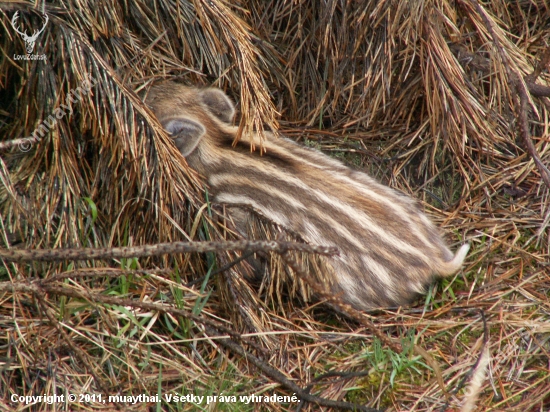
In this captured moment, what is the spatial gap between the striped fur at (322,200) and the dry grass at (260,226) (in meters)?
0.15

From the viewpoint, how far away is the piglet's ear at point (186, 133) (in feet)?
12.5

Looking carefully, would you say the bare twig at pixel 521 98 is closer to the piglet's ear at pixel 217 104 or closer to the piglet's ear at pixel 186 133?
the piglet's ear at pixel 217 104

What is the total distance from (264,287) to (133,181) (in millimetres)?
890

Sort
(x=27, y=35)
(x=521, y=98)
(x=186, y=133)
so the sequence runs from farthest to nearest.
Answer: (x=186, y=133)
(x=521, y=98)
(x=27, y=35)

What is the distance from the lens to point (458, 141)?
4.02m

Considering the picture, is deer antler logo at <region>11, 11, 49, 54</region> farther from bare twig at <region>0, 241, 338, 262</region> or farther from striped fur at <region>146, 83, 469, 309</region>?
bare twig at <region>0, 241, 338, 262</region>

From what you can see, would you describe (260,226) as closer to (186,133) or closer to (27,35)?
(186,133)

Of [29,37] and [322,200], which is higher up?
[29,37]

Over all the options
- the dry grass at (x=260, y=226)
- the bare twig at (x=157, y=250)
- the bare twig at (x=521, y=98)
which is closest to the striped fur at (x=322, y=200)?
the dry grass at (x=260, y=226)

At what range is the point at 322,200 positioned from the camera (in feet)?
11.6

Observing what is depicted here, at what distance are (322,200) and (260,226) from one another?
376mm

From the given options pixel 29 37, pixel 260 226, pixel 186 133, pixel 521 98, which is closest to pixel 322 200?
pixel 260 226

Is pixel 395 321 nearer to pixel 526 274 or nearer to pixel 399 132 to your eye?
pixel 526 274

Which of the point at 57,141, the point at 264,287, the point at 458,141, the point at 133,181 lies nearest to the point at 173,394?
the point at 264,287
